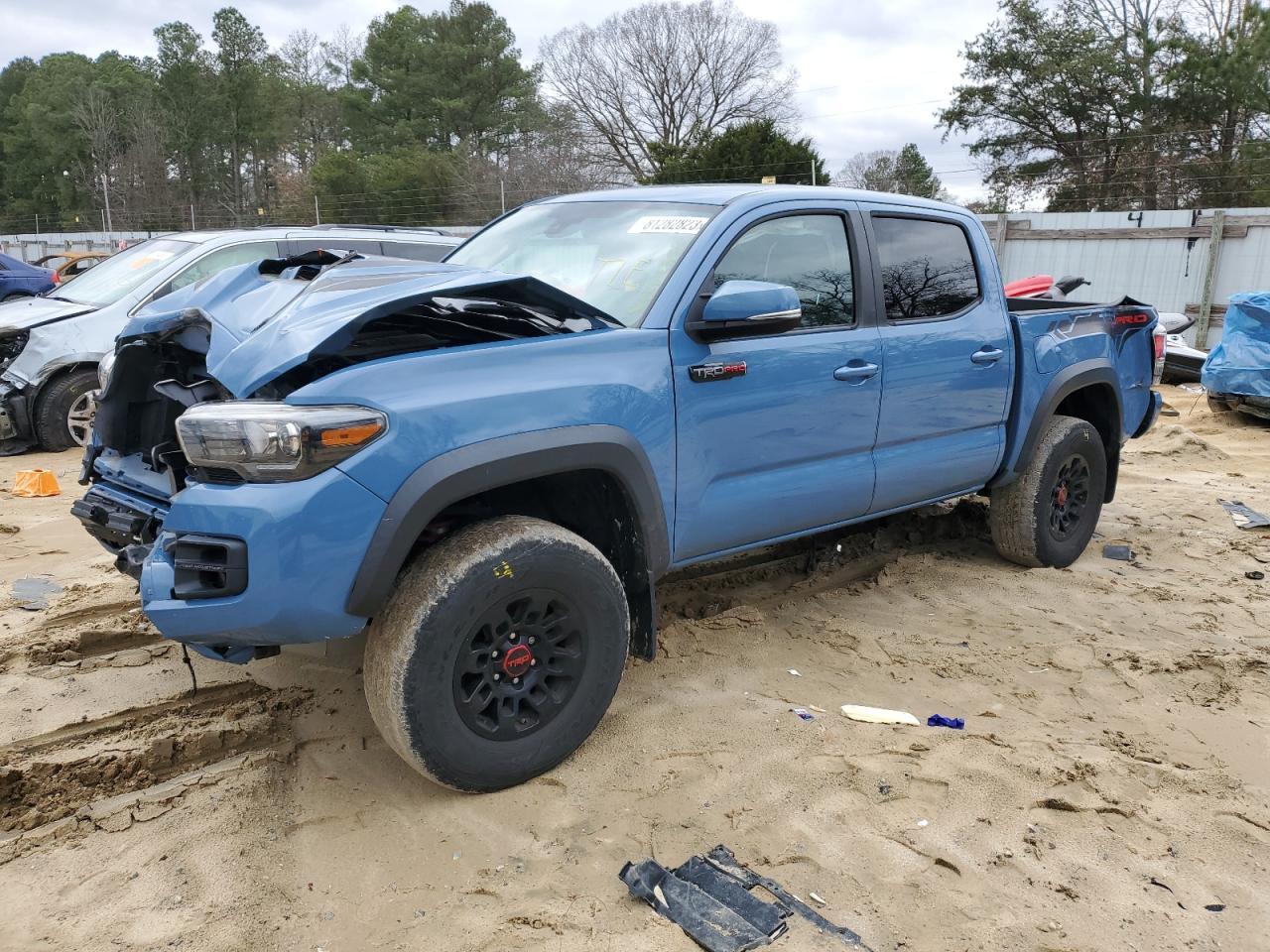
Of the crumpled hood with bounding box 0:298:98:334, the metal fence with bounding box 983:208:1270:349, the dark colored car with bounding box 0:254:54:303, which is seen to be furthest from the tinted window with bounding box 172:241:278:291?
the metal fence with bounding box 983:208:1270:349

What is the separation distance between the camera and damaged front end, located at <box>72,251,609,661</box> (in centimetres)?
249

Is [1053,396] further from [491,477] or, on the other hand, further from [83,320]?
[83,320]

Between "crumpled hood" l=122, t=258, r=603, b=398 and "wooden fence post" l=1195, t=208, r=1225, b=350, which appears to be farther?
"wooden fence post" l=1195, t=208, r=1225, b=350

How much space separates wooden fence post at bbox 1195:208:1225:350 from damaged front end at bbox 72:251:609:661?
596 inches

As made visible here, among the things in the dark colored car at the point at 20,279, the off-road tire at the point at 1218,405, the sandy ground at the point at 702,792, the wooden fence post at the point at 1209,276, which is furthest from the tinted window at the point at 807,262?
the wooden fence post at the point at 1209,276

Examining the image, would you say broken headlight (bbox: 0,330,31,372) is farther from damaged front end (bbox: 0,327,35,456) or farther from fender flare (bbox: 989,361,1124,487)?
fender flare (bbox: 989,361,1124,487)

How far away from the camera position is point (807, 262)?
3.90 metres

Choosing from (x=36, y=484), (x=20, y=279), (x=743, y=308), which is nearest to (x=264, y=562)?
(x=743, y=308)

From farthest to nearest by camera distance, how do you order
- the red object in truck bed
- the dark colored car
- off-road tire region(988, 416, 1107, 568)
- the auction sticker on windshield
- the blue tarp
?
1. the dark colored car
2. the blue tarp
3. the red object in truck bed
4. off-road tire region(988, 416, 1107, 568)
5. the auction sticker on windshield

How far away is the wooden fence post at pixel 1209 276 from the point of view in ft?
48.4

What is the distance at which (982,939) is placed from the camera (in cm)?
243

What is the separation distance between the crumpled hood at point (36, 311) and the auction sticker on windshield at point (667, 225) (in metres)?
6.05

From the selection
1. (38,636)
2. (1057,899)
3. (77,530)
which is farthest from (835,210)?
(77,530)

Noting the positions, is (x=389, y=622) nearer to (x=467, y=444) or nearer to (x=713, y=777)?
(x=467, y=444)
